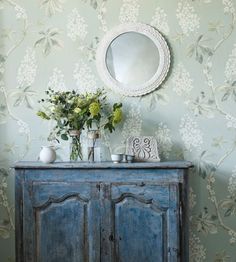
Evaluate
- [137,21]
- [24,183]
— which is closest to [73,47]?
[137,21]

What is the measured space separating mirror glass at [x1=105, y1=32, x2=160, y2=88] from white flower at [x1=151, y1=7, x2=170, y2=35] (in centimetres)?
10

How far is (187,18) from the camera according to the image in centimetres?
262

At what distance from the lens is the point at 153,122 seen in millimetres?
2652

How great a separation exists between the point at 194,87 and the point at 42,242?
1349 mm

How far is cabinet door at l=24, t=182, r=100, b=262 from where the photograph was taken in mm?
2297

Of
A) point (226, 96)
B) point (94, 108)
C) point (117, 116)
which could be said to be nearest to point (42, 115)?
point (94, 108)

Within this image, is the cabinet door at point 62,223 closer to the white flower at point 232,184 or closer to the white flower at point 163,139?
the white flower at point 163,139

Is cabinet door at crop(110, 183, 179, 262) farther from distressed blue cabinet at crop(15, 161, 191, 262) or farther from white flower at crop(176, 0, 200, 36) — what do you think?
white flower at crop(176, 0, 200, 36)

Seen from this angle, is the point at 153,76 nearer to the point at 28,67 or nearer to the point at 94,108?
the point at 94,108

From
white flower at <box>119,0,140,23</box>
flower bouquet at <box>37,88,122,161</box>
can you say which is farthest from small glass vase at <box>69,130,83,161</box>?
white flower at <box>119,0,140,23</box>

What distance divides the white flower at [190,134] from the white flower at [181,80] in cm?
18

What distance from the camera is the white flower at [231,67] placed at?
102 inches

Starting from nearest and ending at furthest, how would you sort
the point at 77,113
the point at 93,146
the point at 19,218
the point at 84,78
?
the point at 19,218, the point at 77,113, the point at 93,146, the point at 84,78

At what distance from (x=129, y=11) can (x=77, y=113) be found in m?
0.78
